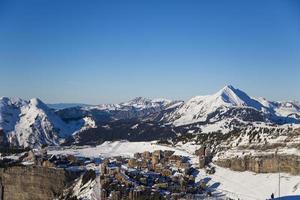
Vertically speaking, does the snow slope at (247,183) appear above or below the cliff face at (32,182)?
above

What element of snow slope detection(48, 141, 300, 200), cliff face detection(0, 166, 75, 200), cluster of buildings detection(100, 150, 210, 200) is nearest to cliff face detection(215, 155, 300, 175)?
snow slope detection(48, 141, 300, 200)

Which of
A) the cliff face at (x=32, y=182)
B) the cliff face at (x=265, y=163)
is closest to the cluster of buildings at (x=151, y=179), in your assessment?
the cliff face at (x=265, y=163)

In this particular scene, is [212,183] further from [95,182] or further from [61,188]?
[61,188]

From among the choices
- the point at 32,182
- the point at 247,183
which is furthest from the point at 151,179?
the point at 32,182

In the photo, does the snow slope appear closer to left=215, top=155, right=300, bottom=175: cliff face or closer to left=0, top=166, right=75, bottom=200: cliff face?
left=215, top=155, right=300, bottom=175: cliff face

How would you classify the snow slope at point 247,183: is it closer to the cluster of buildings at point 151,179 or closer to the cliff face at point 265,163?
the cliff face at point 265,163

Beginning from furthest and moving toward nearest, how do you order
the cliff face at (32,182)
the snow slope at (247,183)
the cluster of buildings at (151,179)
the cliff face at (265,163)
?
the cliff face at (32,182) → the cliff face at (265,163) → the snow slope at (247,183) → the cluster of buildings at (151,179)
